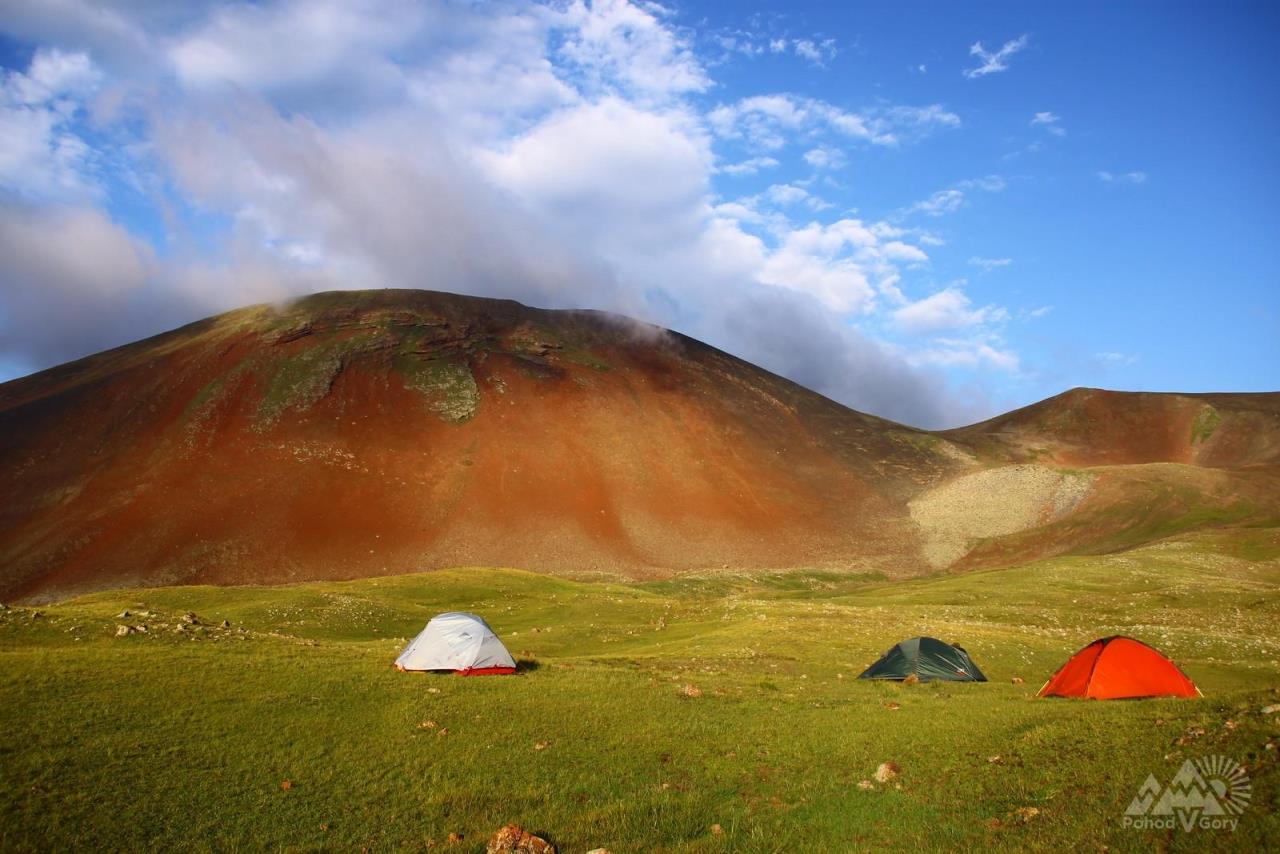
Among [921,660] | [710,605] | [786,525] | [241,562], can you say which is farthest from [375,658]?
[786,525]

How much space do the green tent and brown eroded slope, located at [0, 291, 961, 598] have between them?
7697 centimetres

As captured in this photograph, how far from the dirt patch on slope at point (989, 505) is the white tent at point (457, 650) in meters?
105

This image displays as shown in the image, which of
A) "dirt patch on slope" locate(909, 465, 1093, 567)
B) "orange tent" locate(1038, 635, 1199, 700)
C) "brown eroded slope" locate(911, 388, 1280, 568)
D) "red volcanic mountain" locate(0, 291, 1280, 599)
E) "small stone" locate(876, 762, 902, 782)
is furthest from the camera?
"dirt patch on slope" locate(909, 465, 1093, 567)

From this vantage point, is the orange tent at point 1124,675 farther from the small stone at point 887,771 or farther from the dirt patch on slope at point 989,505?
the dirt patch on slope at point 989,505

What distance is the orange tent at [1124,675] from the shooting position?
70.7 feet

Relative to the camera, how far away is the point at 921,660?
27516mm

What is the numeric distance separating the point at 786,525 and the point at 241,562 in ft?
276

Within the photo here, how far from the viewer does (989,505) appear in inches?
5153

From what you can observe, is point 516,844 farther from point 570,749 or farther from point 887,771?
point 887,771

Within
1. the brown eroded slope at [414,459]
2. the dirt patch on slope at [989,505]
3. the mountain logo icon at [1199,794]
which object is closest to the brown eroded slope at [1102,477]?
the dirt patch on slope at [989,505]

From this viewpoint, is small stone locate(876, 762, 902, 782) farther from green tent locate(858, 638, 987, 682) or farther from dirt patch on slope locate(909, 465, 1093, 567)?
dirt patch on slope locate(909, 465, 1093, 567)

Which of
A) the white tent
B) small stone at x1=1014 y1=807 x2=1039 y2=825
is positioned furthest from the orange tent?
the white tent

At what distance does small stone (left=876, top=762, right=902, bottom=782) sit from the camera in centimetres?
1513

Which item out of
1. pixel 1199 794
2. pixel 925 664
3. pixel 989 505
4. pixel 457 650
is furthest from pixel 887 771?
pixel 989 505
